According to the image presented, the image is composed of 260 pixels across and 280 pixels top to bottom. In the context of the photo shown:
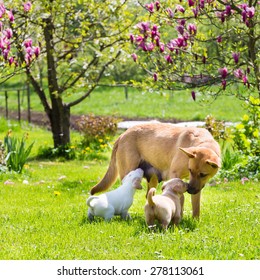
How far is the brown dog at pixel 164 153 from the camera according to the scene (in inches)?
299

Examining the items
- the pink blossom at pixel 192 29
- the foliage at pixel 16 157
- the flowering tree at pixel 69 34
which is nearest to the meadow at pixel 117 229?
the foliage at pixel 16 157

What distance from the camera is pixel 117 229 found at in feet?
24.5

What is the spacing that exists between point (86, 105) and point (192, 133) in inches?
1025

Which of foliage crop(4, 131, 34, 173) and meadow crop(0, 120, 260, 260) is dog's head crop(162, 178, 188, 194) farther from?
foliage crop(4, 131, 34, 173)

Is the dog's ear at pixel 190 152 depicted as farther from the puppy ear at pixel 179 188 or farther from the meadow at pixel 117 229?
the meadow at pixel 117 229

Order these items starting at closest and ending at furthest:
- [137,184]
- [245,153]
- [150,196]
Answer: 1. [150,196]
2. [137,184]
3. [245,153]

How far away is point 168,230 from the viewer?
7.30m

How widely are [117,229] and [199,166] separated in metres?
1.23

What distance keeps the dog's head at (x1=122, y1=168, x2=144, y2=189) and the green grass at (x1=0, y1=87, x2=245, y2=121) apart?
49.3 ft

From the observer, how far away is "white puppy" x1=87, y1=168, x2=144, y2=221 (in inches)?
312

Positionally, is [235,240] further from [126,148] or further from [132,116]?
[132,116]

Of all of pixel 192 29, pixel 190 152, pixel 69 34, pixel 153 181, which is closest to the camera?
pixel 190 152

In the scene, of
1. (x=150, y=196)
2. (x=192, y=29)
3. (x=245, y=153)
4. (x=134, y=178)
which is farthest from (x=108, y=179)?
(x=245, y=153)

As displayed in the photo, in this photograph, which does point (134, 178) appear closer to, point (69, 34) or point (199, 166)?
point (199, 166)
